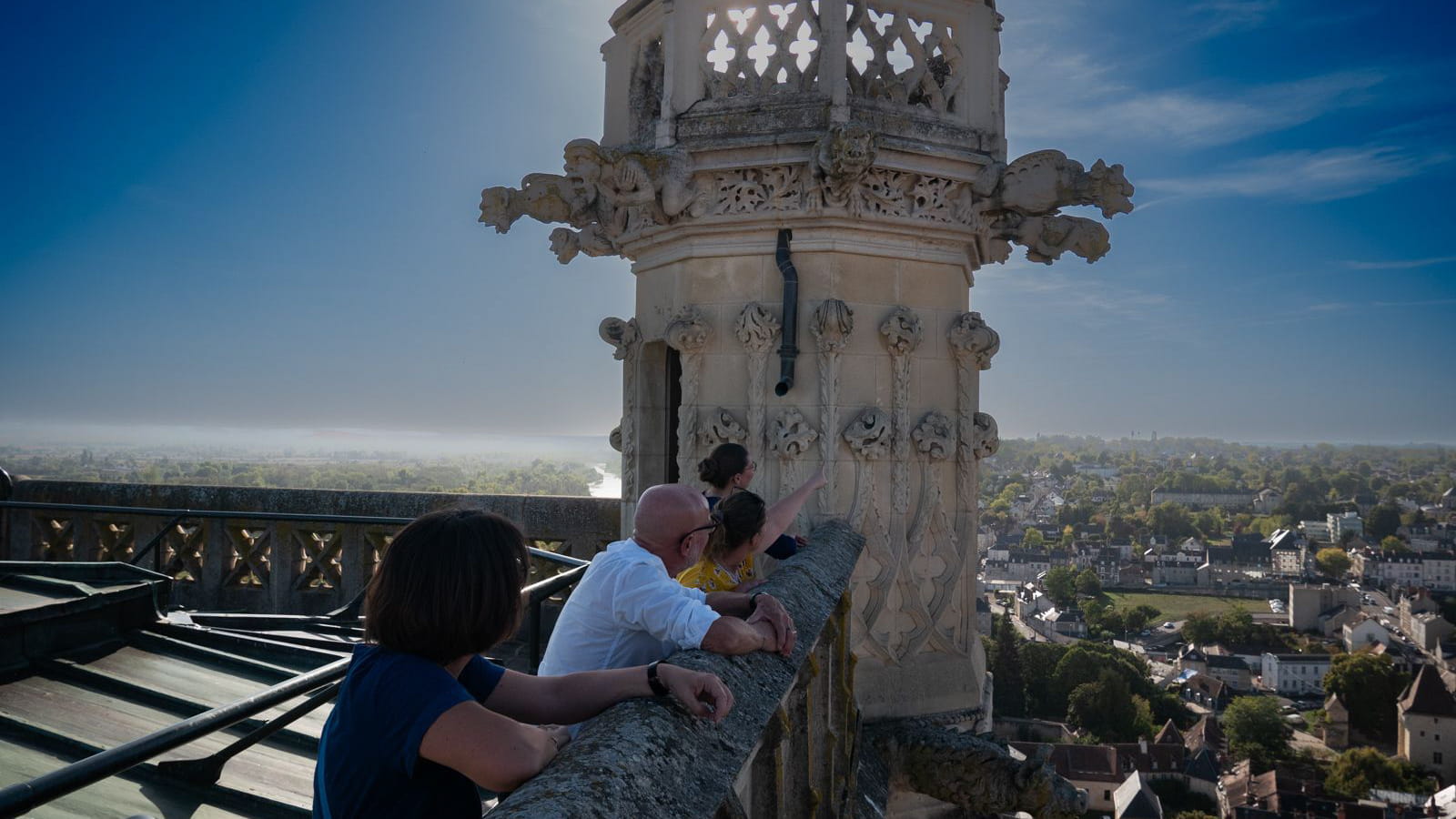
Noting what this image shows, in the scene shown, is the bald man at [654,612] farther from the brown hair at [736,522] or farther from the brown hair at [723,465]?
the brown hair at [723,465]

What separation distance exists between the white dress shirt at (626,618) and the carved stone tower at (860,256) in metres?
2.75

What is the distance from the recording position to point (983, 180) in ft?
17.8

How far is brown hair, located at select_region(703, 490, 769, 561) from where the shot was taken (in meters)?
3.30

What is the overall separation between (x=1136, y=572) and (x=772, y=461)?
142 ft

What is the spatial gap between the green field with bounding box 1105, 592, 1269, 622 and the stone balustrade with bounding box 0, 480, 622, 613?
37.6 metres

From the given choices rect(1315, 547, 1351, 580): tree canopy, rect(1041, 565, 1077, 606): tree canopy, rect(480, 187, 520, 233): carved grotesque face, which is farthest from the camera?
rect(1315, 547, 1351, 580): tree canopy

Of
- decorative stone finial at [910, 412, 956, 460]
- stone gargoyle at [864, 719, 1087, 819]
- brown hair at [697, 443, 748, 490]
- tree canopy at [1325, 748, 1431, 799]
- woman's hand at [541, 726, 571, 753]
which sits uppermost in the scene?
decorative stone finial at [910, 412, 956, 460]

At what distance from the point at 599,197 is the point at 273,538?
4.11 metres

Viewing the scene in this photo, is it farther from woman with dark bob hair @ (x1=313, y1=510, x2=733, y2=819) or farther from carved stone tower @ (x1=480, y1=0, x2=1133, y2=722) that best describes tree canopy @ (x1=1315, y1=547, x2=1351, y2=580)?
woman with dark bob hair @ (x1=313, y1=510, x2=733, y2=819)

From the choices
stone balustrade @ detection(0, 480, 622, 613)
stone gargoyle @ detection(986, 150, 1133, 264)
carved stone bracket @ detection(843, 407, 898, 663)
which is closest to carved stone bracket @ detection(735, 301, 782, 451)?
carved stone bracket @ detection(843, 407, 898, 663)

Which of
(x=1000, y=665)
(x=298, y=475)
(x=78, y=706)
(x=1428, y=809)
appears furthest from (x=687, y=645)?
(x=1428, y=809)

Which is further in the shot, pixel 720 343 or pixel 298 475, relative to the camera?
pixel 298 475

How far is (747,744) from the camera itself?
5.84 feet

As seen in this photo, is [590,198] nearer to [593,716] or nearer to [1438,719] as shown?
[593,716]
